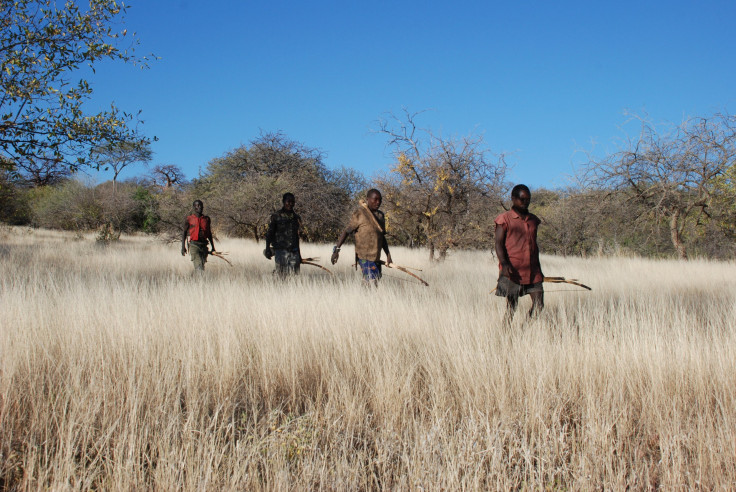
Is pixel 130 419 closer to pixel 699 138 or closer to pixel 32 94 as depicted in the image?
pixel 32 94

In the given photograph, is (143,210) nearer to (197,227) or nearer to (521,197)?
(197,227)

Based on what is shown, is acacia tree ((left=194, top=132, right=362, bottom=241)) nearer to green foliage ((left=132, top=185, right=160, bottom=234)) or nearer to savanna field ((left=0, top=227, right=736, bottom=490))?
green foliage ((left=132, top=185, right=160, bottom=234))

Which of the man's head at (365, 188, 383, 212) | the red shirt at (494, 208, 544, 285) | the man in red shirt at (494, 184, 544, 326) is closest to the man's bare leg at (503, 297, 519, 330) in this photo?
the man in red shirt at (494, 184, 544, 326)

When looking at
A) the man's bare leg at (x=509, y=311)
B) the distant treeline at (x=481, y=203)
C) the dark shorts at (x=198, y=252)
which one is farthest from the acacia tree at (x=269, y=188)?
the man's bare leg at (x=509, y=311)

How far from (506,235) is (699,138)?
13979mm

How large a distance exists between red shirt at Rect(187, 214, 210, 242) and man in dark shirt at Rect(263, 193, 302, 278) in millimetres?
1646

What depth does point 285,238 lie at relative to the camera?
324 inches

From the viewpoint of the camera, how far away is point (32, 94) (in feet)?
27.5

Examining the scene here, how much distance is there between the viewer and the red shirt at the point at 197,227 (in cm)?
909

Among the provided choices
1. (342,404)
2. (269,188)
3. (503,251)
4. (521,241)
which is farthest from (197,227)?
(269,188)

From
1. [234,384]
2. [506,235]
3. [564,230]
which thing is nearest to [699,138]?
[564,230]

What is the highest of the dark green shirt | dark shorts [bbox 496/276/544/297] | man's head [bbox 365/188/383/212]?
man's head [bbox 365/188/383/212]

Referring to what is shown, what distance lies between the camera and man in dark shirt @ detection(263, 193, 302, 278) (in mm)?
8109

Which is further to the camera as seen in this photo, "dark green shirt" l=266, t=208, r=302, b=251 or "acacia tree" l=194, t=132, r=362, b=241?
"acacia tree" l=194, t=132, r=362, b=241
